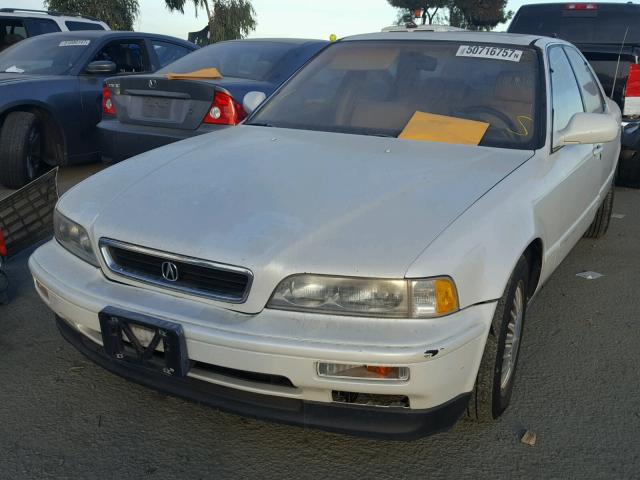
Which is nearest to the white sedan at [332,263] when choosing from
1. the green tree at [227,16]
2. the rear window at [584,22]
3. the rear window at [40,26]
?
the rear window at [584,22]

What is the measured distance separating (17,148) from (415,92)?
404 centimetres

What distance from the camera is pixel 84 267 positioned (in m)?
2.49

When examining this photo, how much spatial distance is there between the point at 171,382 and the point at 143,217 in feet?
1.95

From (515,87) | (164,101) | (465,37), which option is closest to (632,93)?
(465,37)

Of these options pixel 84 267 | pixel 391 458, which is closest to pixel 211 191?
pixel 84 267

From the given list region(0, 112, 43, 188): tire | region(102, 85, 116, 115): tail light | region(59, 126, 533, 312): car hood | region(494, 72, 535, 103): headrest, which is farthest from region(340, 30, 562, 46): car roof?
region(0, 112, 43, 188): tire

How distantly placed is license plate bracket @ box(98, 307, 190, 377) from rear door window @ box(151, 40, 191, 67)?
578 centimetres

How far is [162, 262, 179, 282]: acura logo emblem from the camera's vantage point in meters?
2.22

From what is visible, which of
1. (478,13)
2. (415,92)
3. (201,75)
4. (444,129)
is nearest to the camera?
(444,129)

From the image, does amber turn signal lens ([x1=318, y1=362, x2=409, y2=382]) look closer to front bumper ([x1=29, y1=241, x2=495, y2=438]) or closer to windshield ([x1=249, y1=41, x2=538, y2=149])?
front bumper ([x1=29, y1=241, x2=495, y2=438])

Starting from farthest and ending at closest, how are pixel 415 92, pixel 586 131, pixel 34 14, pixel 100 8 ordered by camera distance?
1. pixel 100 8
2. pixel 34 14
3. pixel 415 92
4. pixel 586 131

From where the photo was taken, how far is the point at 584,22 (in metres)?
8.10

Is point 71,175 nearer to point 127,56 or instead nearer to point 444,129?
point 127,56

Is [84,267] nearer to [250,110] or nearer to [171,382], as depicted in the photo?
[171,382]
